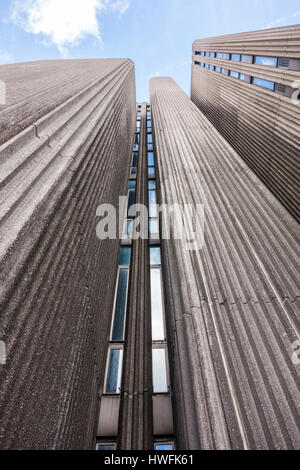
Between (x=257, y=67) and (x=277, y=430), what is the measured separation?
8.38 m

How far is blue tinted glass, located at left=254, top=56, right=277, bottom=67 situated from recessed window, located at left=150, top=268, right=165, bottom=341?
628 cm

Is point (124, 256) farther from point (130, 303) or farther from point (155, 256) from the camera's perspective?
point (130, 303)

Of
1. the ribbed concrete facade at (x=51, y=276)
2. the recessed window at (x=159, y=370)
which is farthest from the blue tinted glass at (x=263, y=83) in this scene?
the recessed window at (x=159, y=370)

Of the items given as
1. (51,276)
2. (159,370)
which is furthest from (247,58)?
(159,370)

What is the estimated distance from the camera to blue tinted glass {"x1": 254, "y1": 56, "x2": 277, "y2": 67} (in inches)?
210

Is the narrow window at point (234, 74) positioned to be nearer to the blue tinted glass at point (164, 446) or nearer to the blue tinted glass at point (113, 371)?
the blue tinted glass at point (113, 371)

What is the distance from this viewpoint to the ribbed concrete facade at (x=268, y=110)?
4465 mm

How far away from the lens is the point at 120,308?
3969mm

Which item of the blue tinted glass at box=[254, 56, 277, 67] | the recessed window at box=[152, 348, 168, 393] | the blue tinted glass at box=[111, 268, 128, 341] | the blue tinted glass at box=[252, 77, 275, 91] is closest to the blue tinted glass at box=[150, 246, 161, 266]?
the blue tinted glass at box=[111, 268, 128, 341]

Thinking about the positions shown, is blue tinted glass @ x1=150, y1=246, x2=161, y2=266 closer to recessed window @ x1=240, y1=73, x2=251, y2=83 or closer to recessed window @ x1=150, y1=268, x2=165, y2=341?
recessed window @ x1=150, y1=268, x2=165, y2=341

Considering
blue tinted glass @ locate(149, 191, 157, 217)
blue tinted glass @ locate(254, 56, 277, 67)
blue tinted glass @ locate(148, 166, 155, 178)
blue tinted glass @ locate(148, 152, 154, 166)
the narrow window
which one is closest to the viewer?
blue tinted glass @ locate(254, 56, 277, 67)

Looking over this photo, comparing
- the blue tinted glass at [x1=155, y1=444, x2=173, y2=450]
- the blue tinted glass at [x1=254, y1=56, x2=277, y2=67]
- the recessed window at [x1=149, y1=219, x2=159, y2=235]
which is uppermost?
the blue tinted glass at [x1=254, y1=56, x2=277, y2=67]

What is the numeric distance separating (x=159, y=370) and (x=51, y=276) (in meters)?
2.37
